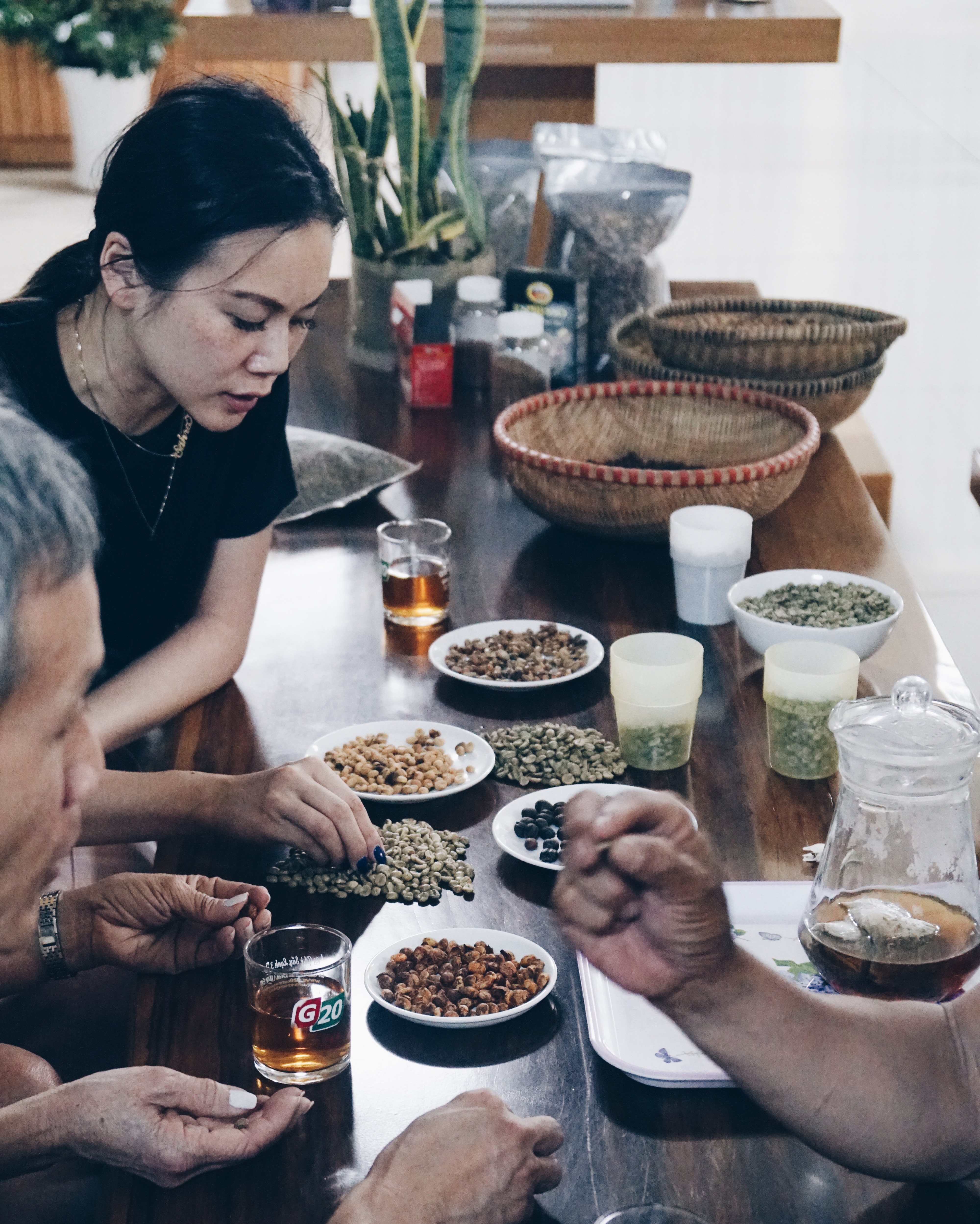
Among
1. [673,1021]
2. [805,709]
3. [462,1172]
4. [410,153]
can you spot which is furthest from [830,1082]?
[410,153]

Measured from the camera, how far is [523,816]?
1.46 meters

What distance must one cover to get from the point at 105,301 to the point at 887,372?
12.4ft

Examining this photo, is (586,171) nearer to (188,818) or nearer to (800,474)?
(800,474)

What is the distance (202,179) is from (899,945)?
1100 mm

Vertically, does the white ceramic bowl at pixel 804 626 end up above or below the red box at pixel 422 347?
below

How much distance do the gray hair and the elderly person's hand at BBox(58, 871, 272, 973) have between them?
0.45 meters

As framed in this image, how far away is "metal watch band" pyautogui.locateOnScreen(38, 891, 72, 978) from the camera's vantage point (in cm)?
138

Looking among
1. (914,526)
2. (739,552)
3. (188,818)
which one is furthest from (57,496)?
(914,526)

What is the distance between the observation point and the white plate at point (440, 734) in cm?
152

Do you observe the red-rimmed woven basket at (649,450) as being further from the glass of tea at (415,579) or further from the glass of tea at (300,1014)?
the glass of tea at (300,1014)

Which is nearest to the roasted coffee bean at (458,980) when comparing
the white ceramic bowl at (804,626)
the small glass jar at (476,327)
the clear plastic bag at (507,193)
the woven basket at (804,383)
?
the white ceramic bowl at (804,626)

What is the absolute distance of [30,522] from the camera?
2.85 ft

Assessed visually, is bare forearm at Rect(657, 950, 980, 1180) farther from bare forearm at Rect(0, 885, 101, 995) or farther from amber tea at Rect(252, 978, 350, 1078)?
bare forearm at Rect(0, 885, 101, 995)

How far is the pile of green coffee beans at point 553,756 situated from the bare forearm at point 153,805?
1.01ft
